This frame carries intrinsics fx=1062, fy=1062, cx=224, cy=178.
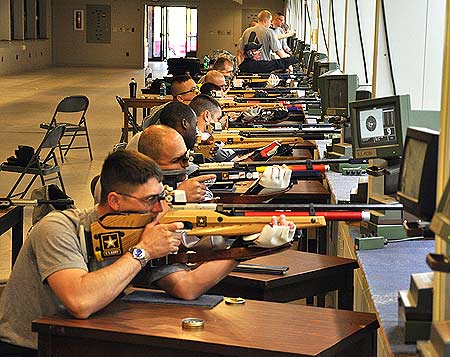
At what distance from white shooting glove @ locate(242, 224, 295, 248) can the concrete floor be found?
3.66 meters

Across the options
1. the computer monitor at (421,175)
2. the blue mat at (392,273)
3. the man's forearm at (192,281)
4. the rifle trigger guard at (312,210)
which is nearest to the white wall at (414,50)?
the blue mat at (392,273)

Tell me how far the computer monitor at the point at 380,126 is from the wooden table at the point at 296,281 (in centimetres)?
43

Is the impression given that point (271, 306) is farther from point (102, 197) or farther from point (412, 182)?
point (412, 182)

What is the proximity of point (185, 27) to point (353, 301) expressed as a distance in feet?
117

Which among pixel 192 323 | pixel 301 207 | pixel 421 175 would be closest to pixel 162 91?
pixel 301 207

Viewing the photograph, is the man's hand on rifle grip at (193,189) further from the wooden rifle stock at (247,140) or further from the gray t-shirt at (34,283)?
the wooden rifle stock at (247,140)

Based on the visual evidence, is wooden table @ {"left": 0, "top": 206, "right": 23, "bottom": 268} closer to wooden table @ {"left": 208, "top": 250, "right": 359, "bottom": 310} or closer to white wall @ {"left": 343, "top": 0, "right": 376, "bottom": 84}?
wooden table @ {"left": 208, "top": 250, "right": 359, "bottom": 310}

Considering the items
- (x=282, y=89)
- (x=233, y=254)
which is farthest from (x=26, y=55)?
(x=233, y=254)

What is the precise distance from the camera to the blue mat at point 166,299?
3.33 metres

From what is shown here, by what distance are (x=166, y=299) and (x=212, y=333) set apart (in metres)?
0.44

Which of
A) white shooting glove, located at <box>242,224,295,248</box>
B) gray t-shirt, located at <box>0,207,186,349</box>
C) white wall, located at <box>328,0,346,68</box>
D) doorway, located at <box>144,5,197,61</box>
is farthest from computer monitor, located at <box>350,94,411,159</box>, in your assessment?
doorway, located at <box>144,5,197,61</box>

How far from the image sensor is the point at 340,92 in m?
6.05

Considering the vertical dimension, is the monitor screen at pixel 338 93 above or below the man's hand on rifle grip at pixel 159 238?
above

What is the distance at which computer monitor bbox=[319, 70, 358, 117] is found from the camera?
600 cm
